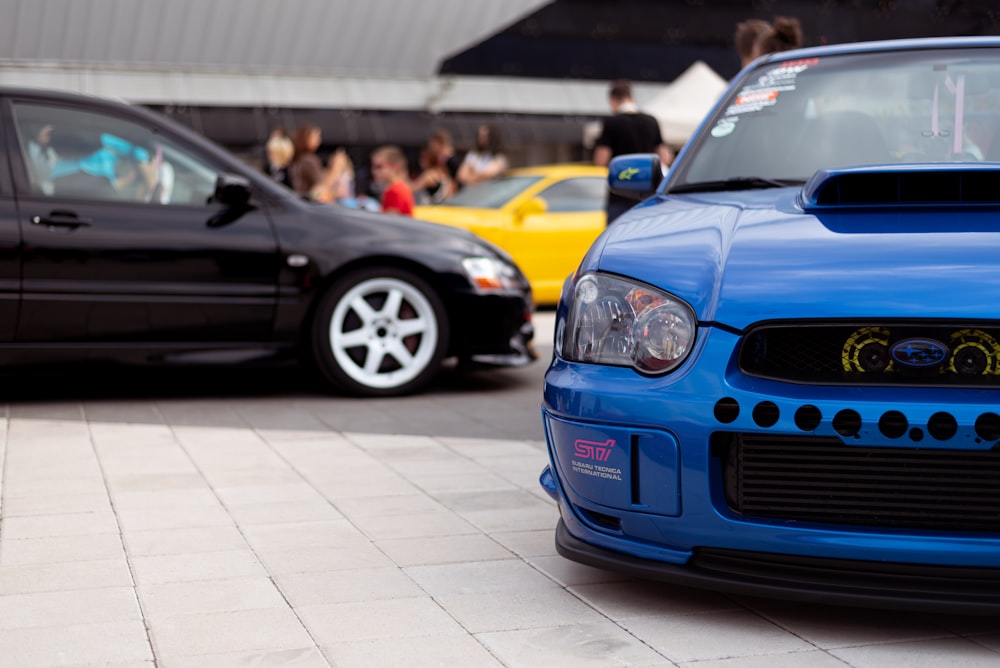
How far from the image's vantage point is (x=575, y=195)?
12.7 metres

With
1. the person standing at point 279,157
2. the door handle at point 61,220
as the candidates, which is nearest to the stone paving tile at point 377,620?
the door handle at point 61,220

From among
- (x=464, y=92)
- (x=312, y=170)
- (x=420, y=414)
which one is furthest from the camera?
(x=464, y=92)

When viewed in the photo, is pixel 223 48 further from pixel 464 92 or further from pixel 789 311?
pixel 789 311

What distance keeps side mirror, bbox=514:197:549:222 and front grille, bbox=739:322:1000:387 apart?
8949 mm

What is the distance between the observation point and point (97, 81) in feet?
79.9

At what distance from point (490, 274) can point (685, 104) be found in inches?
450

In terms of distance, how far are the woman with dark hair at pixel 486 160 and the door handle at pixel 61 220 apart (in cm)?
757

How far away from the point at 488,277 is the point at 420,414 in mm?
934

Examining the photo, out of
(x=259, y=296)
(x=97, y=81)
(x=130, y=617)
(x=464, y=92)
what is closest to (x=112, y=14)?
(x=97, y=81)

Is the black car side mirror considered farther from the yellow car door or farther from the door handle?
the yellow car door

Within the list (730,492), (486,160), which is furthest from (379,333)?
(486,160)

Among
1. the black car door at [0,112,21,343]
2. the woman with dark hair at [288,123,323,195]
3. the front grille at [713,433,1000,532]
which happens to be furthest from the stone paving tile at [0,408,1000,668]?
the woman with dark hair at [288,123,323,195]

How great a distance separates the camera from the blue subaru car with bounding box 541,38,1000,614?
10.2 ft

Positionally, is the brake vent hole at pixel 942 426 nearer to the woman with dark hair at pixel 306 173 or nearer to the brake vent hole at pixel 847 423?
the brake vent hole at pixel 847 423
